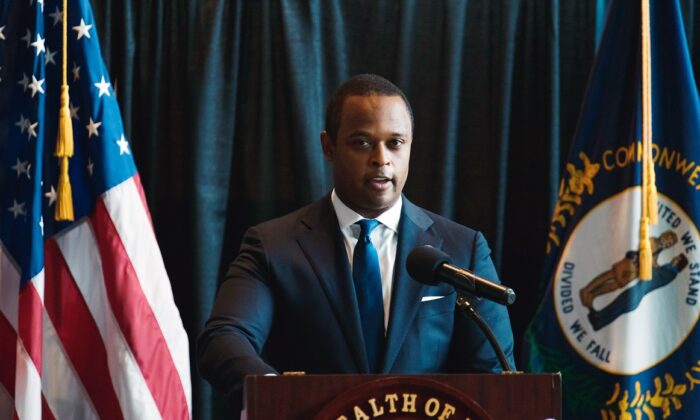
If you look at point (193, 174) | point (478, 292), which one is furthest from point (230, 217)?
point (478, 292)

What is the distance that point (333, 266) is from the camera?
2654 millimetres

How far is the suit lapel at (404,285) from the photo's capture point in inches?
99.5

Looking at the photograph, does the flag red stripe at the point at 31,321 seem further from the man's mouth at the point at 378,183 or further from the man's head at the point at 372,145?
the man's mouth at the point at 378,183

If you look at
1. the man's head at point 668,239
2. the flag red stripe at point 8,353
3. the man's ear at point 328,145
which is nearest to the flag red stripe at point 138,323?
the flag red stripe at point 8,353

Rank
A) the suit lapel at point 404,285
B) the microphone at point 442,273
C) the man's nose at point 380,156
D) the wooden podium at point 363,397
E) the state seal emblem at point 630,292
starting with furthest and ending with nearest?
the state seal emblem at point 630,292 → the man's nose at point 380,156 → the suit lapel at point 404,285 → the microphone at point 442,273 → the wooden podium at point 363,397

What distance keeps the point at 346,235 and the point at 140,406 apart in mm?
1212

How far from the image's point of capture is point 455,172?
4254 millimetres

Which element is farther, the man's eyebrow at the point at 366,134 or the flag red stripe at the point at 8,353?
the flag red stripe at the point at 8,353

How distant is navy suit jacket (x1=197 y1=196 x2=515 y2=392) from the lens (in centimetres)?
253

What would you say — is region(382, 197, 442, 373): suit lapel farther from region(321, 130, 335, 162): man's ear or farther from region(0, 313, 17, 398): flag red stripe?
region(0, 313, 17, 398): flag red stripe

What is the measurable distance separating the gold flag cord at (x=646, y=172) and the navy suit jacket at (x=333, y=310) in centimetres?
107

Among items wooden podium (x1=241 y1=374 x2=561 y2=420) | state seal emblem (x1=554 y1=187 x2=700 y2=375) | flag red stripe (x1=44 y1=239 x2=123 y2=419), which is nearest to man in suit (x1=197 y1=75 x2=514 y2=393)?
wooden podium (x1=241 y1=374 x2=561 y2=420)

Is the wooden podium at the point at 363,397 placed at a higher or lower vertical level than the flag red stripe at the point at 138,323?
higher

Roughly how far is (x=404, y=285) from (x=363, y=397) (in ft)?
2.69
